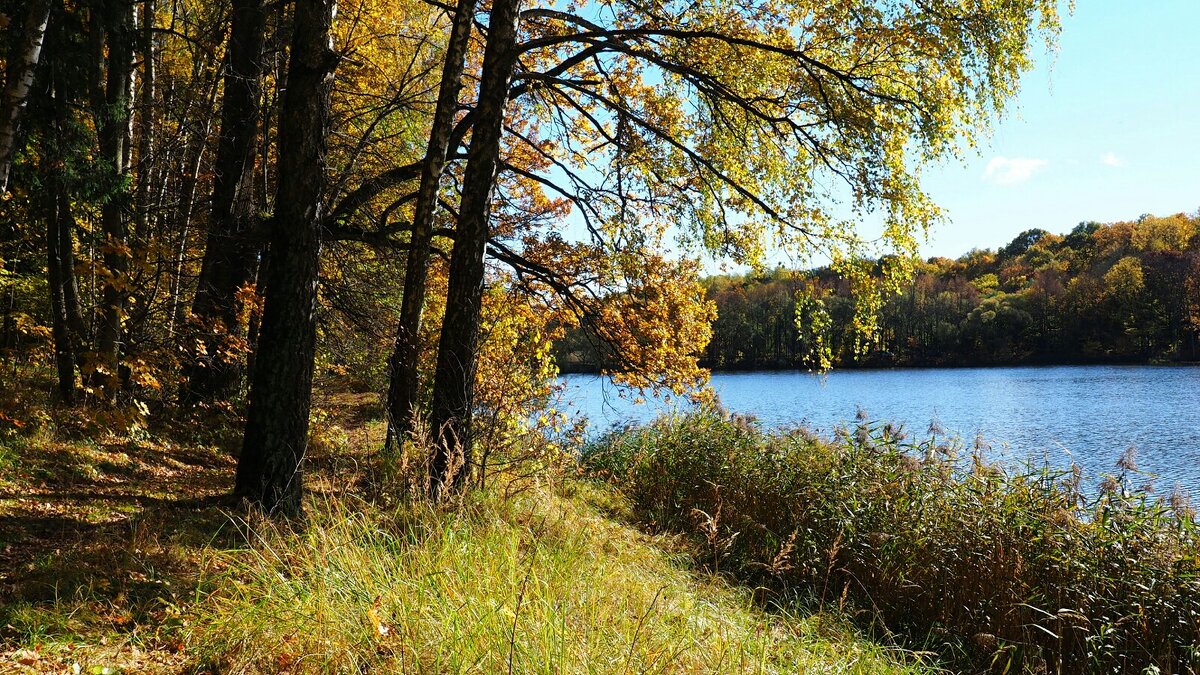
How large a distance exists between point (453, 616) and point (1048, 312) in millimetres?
76842

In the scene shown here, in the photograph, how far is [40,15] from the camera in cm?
433

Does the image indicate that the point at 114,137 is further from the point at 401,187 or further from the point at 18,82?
the point at 401,187

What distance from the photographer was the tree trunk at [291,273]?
4777mm

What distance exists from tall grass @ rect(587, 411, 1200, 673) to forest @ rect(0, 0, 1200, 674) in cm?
4

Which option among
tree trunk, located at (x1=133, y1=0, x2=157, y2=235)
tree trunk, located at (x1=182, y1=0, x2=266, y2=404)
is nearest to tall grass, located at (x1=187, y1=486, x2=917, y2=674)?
tree trunk, located at (x1=182, y1=0, x2=266, y2=404)

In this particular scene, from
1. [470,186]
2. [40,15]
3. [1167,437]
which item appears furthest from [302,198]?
[1167,437]

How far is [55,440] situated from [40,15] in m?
3.80

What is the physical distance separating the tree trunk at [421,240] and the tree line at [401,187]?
3 cm

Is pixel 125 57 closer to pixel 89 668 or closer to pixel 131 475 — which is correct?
pixel 131 475

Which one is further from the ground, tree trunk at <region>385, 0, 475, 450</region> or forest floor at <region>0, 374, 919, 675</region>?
tree trunk at <region>385, 0, 475, 450</region>

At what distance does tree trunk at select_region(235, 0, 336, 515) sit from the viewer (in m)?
4.78

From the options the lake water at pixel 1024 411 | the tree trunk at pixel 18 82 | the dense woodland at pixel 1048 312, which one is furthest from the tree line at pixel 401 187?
the dense woodland at pixel 1048 312

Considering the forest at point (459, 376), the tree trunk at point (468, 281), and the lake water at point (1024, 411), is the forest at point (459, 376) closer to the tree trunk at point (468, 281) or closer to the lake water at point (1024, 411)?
the tree trunk at point (468, 281)

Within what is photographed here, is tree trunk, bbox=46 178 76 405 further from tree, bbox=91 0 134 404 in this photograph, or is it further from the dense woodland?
the dense woodland
